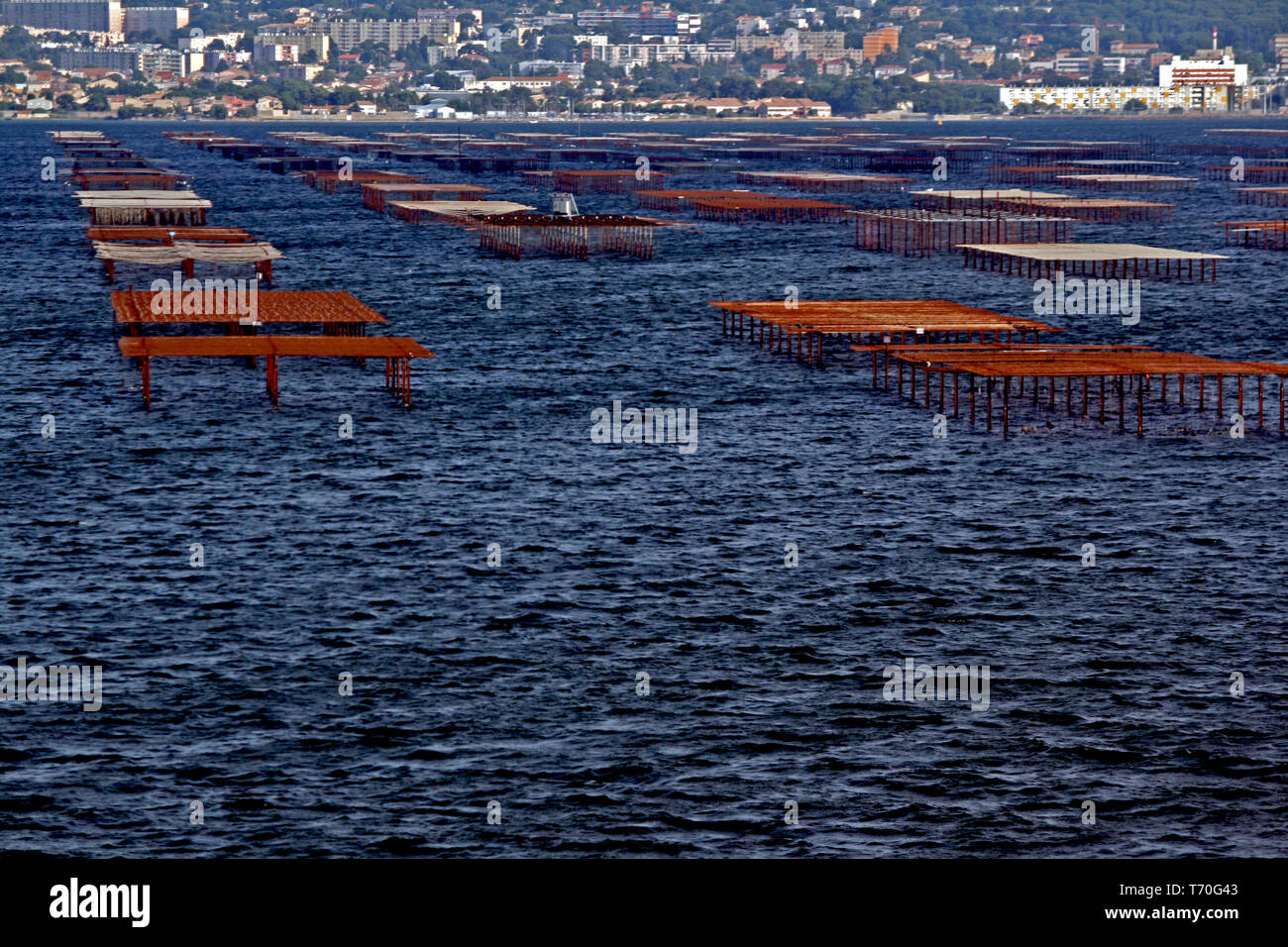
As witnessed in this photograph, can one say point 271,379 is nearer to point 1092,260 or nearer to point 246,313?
point 246,313

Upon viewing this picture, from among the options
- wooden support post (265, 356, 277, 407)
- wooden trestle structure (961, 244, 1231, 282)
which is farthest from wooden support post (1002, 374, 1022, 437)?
wooden trestle structure (961, 244, 1231, 282)

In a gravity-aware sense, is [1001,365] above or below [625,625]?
above

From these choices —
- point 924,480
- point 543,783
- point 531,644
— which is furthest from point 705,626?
point 924,480

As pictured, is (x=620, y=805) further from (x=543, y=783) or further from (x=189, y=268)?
(x=189, y=268)

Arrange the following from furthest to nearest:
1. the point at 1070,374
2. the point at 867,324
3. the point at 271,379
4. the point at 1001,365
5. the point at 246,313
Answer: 1. the point at 867,324
2. the point at 246,313
3. the point at 1001,365
4. the point at 271,379
5. the point at 1070,374

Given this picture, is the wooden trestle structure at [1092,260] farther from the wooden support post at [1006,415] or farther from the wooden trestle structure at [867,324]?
the wooden support post at [1006,415]

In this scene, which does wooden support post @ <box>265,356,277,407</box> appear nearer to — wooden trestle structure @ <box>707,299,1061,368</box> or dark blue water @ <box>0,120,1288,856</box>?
dark blue water @ <box>0,120,1288,856</box>

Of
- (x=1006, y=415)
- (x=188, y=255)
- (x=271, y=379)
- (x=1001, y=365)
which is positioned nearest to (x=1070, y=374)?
(x=1006, y=415)

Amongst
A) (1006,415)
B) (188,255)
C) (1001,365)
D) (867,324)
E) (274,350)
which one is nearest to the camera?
(1006,415)
